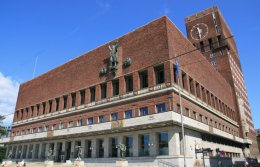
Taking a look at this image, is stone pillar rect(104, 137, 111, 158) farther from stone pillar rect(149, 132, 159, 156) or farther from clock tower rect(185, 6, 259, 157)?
clock tower rect(185, 6, 259, 157)

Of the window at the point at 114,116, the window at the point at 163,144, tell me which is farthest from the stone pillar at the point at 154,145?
the window at the point at 114,116

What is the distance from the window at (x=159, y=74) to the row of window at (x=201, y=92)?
2.08m

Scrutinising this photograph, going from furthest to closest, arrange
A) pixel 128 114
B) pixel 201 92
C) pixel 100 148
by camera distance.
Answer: pixel 201 92 → pixel 100 148 → pixel 128 114

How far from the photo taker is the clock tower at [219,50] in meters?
72.4

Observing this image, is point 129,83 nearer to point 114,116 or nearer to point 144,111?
point 114,116

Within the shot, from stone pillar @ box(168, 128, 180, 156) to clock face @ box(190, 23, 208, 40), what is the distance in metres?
59.9

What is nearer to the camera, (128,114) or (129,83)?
(128,114)

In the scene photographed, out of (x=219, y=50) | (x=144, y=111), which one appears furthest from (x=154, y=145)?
(x=219, y=50)

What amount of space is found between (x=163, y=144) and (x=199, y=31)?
62913mm

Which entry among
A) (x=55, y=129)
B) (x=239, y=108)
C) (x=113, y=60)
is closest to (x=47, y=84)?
(x=55, y=129)

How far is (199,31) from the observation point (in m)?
85.4

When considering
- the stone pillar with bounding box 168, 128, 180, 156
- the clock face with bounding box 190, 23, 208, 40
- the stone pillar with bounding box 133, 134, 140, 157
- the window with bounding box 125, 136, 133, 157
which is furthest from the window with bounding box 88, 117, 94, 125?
the clock face with bounding box 190, 23, 208, 40

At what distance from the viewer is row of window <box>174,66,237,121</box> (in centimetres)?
3891

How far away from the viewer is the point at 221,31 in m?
79.7
